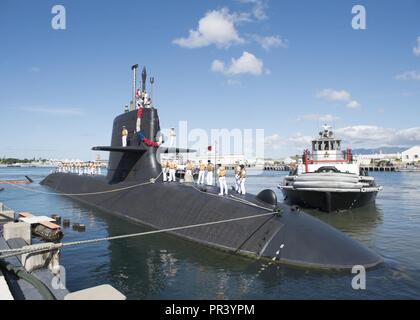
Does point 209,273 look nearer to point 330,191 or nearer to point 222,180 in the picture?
point 222,180

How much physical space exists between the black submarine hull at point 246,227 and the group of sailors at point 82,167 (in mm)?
16362

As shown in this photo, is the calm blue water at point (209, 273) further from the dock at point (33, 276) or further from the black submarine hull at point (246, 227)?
the dock at point (33, 276)

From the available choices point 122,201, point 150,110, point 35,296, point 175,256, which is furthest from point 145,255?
point 150,110

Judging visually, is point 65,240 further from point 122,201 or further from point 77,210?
point 77,210

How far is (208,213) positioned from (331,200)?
10381 mm

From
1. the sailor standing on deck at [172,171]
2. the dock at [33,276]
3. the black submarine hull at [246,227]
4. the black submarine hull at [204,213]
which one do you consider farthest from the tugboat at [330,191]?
the dock at [33,276]

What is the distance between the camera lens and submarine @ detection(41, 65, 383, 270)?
895 cm

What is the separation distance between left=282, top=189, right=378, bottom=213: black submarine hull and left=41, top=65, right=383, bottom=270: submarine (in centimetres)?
797

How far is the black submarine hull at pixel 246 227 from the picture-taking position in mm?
8797

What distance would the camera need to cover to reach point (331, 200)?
63.9 feet

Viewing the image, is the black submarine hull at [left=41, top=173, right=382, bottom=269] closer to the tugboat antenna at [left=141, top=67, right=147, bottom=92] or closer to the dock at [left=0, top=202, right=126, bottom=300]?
the dock at [left=0, top=202, right=126, bottom=300]

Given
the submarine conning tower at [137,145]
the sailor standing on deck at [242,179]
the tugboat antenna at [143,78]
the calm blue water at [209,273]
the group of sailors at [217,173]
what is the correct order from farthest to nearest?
the tugboat antenna at [143,78]
the submarine conning tower at [137,145]
the sailor standing on deck at [242,179]
the group of sailors at [217,173]
the calm blue water at [209,273]

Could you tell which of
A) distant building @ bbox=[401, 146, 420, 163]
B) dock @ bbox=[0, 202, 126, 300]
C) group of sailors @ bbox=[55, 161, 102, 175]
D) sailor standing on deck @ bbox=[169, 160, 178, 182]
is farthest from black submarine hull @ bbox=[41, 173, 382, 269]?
distant building @ bbox=[401, 146, 420, 163]

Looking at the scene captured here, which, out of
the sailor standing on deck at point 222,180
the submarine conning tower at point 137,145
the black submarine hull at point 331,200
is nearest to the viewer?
the sailor standing on deck at point 222,180
